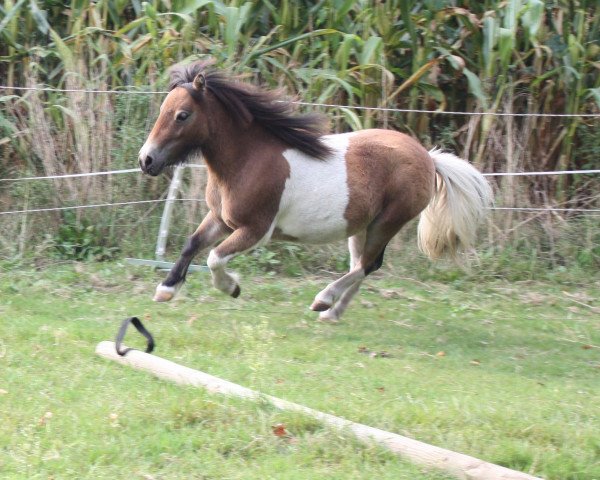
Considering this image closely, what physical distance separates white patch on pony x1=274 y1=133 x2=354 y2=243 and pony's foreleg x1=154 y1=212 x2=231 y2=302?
0.47m

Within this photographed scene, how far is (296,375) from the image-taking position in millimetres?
6004

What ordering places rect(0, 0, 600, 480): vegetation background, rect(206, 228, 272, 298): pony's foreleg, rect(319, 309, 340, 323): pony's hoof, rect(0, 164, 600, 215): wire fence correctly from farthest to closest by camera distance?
rect(0, 164, 600, 215): wire fence
rect(319, 309, 340, 323): pony's hoof
rect(206, 228, 272, 298): pony's foreleg
rect(0, 0, 600, 480): vegetation background

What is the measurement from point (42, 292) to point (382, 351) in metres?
3.07

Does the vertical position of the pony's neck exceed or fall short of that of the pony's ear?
it falls short

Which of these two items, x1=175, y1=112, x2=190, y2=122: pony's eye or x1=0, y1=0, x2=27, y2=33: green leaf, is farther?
x1=0, y1=0, x2=27, y2=33: green leaf

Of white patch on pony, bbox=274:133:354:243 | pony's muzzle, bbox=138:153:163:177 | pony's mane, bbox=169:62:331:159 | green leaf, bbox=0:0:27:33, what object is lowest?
white patch on pony, bbox=274:133:354:243

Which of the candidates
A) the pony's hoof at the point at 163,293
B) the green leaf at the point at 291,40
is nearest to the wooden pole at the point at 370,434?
the pony's hoof at the point at 163,293

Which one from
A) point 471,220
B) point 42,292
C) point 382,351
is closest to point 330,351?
point 382,351

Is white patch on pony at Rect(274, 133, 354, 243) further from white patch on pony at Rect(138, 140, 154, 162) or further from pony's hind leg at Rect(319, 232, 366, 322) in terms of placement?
white patch on pony at Rect(138, 140, 154, 162)

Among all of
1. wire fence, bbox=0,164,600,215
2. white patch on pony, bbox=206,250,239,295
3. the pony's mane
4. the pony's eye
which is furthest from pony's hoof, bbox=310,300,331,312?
wire fence, bbox=0,164,600,215

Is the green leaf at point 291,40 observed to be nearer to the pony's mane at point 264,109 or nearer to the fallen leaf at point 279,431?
the pony's mane at point 264,109

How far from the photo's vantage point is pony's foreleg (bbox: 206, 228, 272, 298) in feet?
23.3

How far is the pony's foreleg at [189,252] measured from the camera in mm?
7176

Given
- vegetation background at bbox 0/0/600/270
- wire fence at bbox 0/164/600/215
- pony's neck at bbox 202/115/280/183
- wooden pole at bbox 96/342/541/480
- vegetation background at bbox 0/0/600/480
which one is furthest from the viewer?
vegetation background at bbox 0/0/600/270
